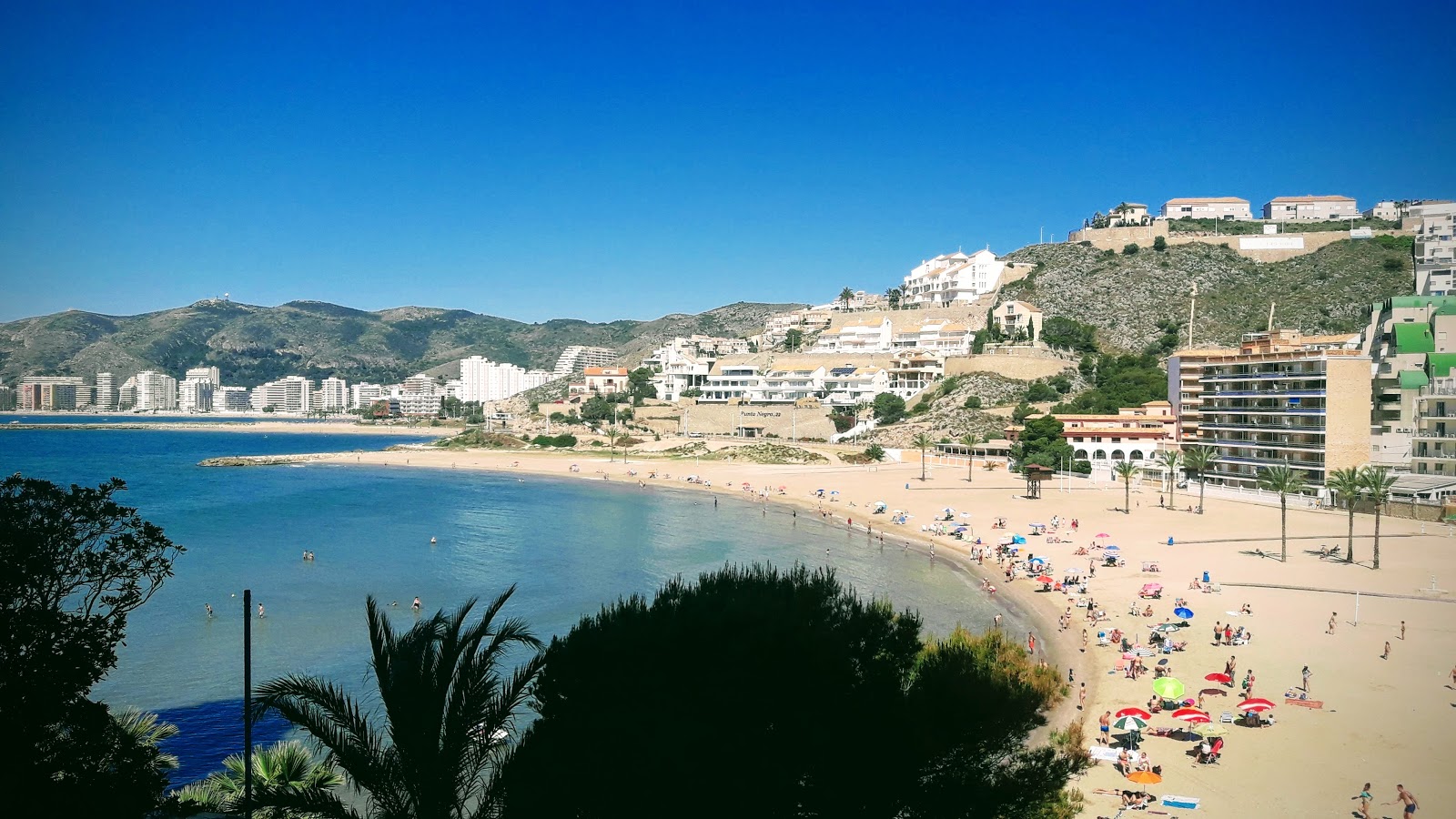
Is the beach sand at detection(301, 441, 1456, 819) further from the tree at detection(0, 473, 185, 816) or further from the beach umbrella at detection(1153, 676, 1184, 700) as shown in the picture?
the tree at detection(0, 473, 185, 816)

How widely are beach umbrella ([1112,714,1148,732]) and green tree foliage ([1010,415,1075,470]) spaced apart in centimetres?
3893

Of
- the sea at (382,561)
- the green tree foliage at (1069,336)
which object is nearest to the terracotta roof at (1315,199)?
the green tree foliage at (1069,336)

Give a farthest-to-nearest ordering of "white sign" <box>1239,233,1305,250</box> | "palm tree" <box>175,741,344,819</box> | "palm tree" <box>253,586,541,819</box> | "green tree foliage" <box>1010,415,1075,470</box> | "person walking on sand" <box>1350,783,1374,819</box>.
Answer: "white sign" <box>1239,233,1305,250</box>
"green tree foliage" <box>1010,415,1075,470</box>
"person walking on sand" <box>1350,783,1374,819</box>
"palm tree" <box>175,741,344,819</box>
"palm tree" <box>253,586,541,819</box>

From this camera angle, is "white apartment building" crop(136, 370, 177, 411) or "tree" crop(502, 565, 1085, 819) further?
"white apartment building" crop(136, 370, 177, 411)

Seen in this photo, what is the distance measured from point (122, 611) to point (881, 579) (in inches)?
946

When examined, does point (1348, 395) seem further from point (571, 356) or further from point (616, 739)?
point (571, 356)

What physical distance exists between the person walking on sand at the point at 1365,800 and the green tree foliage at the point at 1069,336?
229 feet

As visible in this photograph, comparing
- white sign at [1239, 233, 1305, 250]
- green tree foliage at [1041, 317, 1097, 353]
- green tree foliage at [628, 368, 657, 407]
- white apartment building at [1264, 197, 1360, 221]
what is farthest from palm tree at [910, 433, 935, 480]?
white apartment building at [1264, 197, 1360, 221]

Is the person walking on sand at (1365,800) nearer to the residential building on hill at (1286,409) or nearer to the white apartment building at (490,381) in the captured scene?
the residential building on hill at (1286,409)

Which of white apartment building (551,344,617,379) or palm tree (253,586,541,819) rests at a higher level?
white apartment building (551,344,617,379)

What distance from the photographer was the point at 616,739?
859cm

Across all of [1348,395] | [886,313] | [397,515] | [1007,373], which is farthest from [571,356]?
[1348,395]

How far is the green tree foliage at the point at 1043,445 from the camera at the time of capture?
173 feet

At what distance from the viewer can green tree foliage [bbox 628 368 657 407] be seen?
94.3 m
